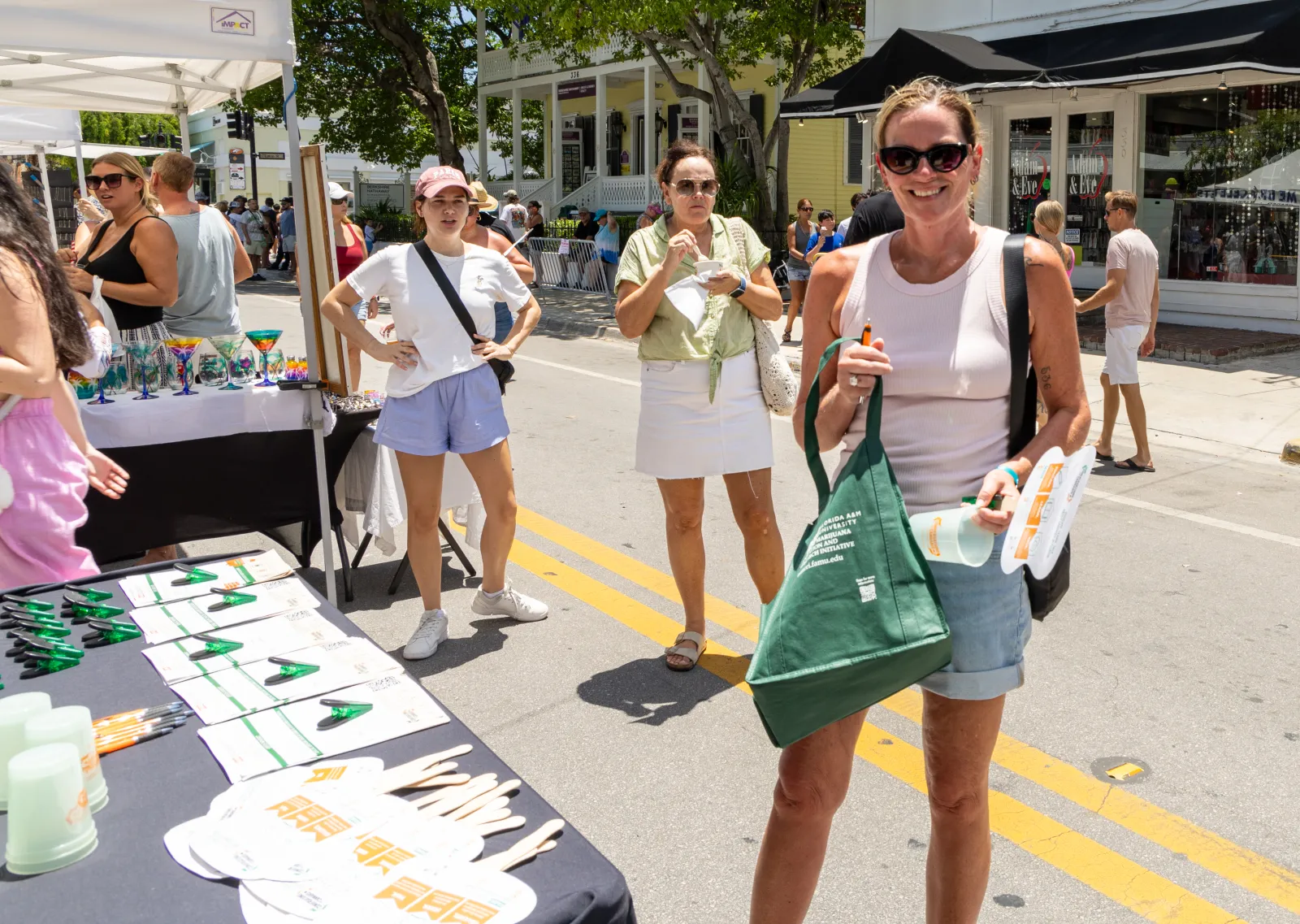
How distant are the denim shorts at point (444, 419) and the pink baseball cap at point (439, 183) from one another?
2.38ft

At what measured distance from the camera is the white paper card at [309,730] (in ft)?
6.86

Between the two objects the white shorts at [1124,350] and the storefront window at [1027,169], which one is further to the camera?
the storefront window at [1027,169]

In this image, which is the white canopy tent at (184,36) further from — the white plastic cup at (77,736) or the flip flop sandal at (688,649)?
the white plastic cup at (77,736)

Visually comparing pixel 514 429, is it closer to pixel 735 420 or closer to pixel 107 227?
pixel 107 227

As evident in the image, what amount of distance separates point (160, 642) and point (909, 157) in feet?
6.36

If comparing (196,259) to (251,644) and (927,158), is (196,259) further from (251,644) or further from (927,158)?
(927,158)

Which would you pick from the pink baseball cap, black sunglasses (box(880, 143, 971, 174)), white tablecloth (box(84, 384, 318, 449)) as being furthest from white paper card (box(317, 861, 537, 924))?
white tablecloth (box(84, 384, 318, 449))

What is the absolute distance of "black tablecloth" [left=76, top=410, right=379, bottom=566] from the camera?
5.05 meters

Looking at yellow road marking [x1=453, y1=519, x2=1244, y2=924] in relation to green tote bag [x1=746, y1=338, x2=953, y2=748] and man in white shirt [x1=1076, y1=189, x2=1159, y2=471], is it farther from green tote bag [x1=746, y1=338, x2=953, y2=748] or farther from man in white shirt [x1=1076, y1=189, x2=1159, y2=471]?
man in white shirt [x1=1076, y1=189, x2=1159, y2=471]

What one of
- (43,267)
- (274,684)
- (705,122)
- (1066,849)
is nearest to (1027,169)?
(705,122)

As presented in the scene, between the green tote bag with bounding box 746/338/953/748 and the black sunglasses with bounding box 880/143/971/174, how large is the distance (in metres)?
0.59

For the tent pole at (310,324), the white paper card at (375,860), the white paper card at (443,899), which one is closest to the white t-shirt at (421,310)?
the tent pole at (310,324)

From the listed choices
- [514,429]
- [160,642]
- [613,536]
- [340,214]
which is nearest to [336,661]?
[160,642]

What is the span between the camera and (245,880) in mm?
1714
